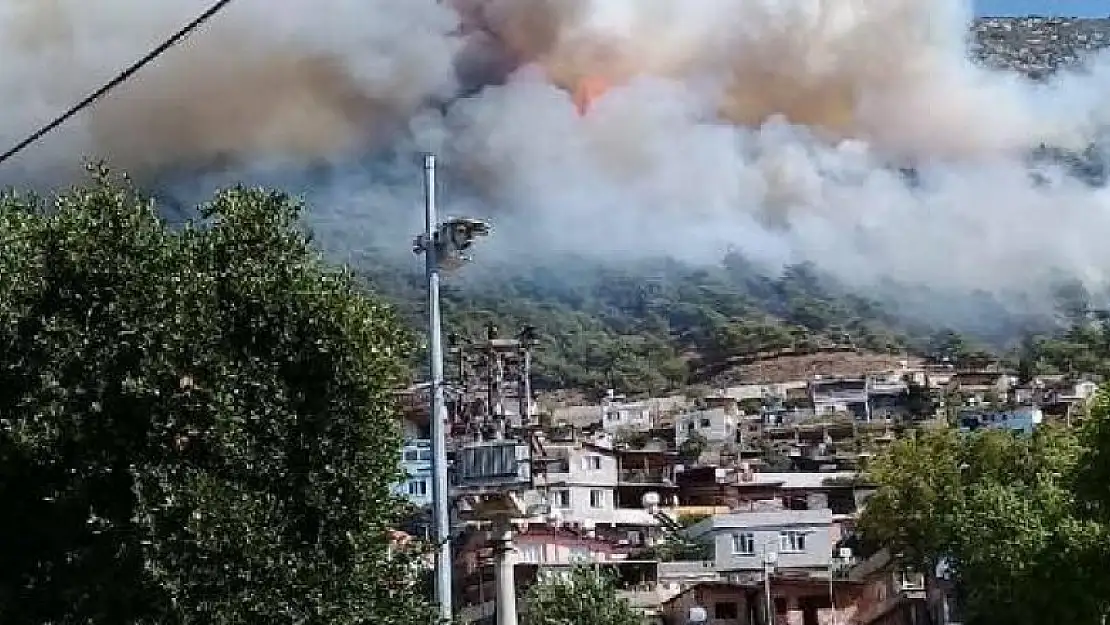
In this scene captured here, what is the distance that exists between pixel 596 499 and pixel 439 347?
4803 centimetres

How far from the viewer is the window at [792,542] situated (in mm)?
48406

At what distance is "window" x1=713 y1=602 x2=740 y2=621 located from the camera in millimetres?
38719

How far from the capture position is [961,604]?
128 ft

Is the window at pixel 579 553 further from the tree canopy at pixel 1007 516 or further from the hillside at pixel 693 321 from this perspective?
the hillside at pixel 693 321

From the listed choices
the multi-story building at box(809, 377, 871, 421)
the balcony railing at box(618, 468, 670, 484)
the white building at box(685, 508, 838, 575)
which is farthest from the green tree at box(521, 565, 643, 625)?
the multi-story building at box(809, 377, 871, 421)

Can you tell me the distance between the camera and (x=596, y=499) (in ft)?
197

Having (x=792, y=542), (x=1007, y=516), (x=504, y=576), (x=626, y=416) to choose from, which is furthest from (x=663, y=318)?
(x=504, y=576)

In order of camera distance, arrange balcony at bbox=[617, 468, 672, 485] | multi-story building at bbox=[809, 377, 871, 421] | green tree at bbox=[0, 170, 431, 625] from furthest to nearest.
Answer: multi-story building at bbox=[809, 377, 871, 421]
balcony at bbox=[617, 468, 672, 485]
green tree at bbox=[0, 170, 431, 625]

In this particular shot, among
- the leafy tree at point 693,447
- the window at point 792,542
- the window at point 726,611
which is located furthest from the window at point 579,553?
the leafy tree at point 693,447

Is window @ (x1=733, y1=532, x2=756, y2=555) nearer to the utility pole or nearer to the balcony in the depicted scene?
the balcony

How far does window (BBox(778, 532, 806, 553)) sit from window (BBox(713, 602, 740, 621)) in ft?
30.9

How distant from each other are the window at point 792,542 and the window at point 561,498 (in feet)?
38.9

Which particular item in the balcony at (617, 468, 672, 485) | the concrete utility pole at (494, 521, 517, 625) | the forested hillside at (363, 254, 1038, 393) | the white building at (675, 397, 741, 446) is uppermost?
the forested hillside at (363, 254, 1038, 393)

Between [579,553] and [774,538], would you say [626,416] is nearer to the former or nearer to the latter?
[774,538]
